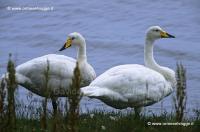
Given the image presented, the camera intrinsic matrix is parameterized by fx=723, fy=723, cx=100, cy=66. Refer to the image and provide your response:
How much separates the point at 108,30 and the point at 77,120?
50.8ft

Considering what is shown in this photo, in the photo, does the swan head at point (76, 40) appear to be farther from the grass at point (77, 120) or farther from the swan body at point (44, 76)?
the grass at point (77, 120)

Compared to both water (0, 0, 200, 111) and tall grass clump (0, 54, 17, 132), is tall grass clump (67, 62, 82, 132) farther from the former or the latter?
water (0, 0, 200, 111)

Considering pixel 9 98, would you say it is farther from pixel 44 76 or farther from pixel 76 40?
pixel 76 40

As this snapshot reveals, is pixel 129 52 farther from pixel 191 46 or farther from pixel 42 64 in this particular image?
pixel 42 64

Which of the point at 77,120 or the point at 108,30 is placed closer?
the point at 77,120

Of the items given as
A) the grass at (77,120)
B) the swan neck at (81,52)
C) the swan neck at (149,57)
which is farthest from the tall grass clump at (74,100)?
the swan neck at (81,52)

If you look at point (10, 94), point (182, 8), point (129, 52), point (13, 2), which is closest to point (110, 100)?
point (10, 94)


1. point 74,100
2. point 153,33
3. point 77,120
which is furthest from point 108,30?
point 74,100

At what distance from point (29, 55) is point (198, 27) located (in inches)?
206

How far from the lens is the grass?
18.4ft

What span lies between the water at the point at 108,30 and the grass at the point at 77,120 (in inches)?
185

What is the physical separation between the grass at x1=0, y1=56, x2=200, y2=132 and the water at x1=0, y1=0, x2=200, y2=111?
185 inches

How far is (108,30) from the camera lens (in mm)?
21109

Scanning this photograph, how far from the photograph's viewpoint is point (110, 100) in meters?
8.91
